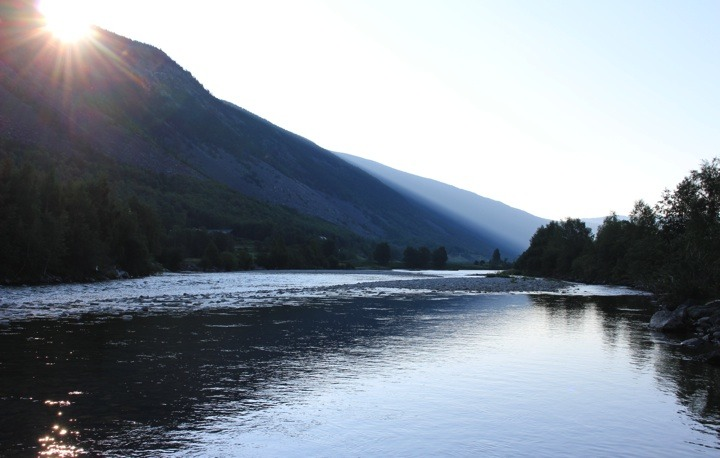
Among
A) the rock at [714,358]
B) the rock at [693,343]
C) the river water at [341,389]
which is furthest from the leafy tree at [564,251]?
the rock at [714,358]

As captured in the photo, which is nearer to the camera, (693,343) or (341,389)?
(341,389)

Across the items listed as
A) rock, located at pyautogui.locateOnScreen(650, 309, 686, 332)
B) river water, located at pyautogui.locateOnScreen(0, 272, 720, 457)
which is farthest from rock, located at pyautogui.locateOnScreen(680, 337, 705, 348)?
rock, located at pyautogui.locateOnScreen(650, 309, 686, 332)

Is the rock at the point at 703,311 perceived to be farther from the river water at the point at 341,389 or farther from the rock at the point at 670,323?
the river water at the point at 341,389

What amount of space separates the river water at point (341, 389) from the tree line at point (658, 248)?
21.1 m

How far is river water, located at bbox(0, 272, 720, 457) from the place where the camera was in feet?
58.5

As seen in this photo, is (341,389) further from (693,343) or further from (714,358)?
(693,343)

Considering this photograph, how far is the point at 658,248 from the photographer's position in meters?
99.6

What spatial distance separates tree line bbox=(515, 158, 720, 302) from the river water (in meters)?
21.1

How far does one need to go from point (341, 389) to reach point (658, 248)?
294ft

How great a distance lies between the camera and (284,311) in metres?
56.4

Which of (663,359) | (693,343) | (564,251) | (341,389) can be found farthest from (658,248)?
(341,389)

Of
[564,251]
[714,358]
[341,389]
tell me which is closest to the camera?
[341,389]

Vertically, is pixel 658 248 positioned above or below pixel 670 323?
above

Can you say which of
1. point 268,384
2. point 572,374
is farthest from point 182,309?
point 572,374
